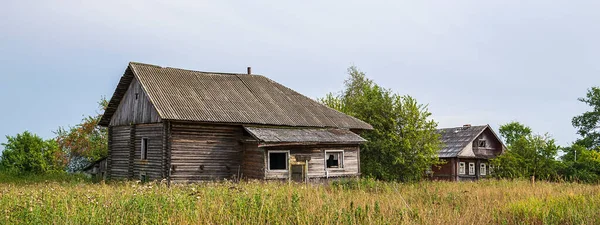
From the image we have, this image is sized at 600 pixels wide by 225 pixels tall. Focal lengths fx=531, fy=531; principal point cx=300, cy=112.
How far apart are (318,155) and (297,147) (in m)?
1.22

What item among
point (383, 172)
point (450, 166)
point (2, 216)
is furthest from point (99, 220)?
point (450, 166)

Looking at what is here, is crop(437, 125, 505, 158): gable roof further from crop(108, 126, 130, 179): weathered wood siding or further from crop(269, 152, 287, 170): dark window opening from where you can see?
crop(108, 126, 130, 179): weathered wood siding

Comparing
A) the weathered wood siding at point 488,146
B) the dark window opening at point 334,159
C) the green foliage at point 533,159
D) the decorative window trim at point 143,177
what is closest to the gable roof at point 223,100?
the dark window opening at point 334,159

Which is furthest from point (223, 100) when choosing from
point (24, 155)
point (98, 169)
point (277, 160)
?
point (24, 155)

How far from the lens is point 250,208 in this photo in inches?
331

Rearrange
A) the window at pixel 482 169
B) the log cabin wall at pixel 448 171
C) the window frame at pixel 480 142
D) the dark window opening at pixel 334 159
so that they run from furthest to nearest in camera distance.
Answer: the window frame at pixel 480 142
the window at pixel 482 169
the log cabin wall at pixel 448 171
the dark window opening at pixel 334 159

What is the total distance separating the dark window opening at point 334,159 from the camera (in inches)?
967

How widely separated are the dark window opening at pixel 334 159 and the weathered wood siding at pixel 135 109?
803cm

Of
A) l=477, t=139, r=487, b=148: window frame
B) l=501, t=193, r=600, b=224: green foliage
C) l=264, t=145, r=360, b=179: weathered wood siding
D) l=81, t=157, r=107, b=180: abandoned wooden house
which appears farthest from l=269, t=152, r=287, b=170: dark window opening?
l=477, t=139, r=487, b=148: window frame

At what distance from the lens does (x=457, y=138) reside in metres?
37.8

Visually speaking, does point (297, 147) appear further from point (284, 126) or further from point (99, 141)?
point (99, 141)

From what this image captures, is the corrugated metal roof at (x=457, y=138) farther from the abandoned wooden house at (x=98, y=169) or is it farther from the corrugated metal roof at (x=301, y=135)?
the abandoned wooden house at (x=98, y=169)

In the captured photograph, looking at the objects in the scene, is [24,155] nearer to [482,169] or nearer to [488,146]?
[482,169]

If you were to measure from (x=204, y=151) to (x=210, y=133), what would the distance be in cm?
83
